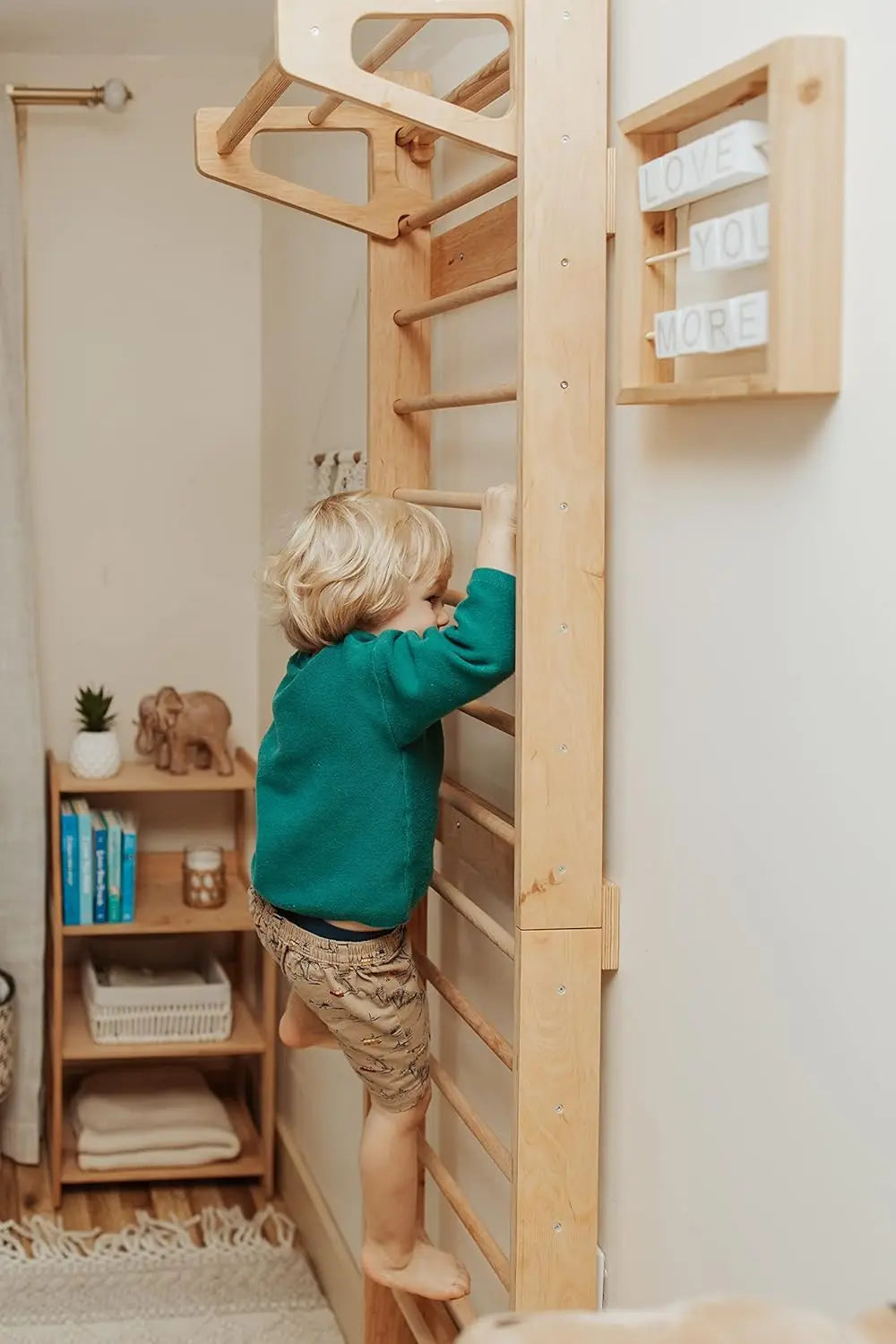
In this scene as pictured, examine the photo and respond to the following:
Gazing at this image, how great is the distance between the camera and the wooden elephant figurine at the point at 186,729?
10.4ft

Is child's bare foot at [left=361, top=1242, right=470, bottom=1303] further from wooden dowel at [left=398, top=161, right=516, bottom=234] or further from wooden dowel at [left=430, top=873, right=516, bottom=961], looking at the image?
Result: wooden dowel at [left=398, top=161, right=516, bottom=234]

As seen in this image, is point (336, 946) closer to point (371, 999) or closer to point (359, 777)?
point (371, 999)

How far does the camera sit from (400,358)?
1.98 metres

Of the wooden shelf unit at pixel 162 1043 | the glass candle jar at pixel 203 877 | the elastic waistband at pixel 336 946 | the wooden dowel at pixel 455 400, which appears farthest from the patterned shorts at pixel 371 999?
the glass candle jar at pixel 203 877

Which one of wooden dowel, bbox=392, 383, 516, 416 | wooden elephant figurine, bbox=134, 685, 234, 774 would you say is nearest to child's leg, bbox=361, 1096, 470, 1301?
wooden dowel, bbox=392, 383, 516, 416

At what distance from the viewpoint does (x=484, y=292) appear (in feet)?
5.12

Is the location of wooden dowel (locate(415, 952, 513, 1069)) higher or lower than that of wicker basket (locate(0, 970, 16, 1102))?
higher

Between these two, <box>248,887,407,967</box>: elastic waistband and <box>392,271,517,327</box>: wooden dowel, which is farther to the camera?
<box>248,887,407,967</box>: elastic waistband

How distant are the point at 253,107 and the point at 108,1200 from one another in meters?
2.17

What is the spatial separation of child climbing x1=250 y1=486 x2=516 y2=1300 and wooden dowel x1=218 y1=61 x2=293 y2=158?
41 centimetres

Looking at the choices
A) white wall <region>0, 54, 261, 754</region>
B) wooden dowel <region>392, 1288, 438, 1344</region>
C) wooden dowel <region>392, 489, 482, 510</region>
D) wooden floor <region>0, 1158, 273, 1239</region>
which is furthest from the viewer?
white wall <region>0, 54, 261, 754</region>

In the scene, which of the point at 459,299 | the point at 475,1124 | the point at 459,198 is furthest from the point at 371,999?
the point at 459,198

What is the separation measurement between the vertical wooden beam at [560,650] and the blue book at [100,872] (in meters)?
1.72

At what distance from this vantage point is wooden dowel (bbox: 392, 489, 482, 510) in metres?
1.61
